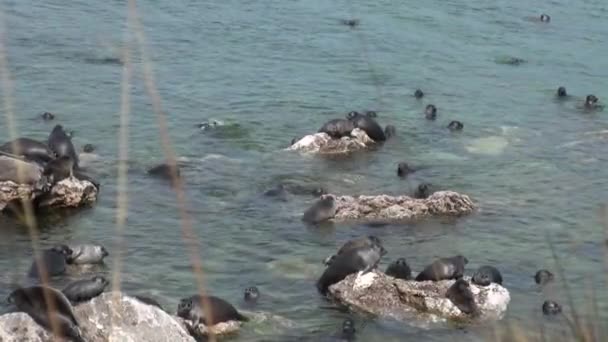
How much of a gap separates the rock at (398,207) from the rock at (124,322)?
21.1 feet

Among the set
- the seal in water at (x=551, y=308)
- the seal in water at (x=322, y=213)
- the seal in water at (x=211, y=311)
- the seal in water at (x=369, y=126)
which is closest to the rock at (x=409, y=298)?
the seal in water at (x=551, y=308)

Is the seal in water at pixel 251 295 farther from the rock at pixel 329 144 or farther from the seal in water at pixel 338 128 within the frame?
the seal in water at pixel 338 128

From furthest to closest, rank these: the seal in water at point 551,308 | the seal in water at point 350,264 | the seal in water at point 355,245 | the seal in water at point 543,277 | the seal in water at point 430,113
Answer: the seal in water at point 430,113 < the seal in water at point 543,277 < the seal in water at point 355,245 < the seal in water at point 350,264 < the seal in water at point 551,308

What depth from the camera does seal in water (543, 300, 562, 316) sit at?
Result: 1531 centimetres

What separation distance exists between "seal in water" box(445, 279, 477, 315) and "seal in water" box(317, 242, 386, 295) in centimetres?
122

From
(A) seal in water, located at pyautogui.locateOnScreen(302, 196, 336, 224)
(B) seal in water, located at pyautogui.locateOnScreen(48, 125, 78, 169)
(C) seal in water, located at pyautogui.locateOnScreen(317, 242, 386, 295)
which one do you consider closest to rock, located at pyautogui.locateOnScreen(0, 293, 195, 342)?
(C) seal in water, located at pyautogui.locateOnScreen(317, 242, 386, 295)

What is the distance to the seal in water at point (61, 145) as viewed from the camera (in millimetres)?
20344

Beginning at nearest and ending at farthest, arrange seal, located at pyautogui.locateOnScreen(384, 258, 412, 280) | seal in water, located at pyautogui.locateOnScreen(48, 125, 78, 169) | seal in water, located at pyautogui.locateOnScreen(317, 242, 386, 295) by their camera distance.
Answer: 1. seal in water, located at pyautogui.locateOnScreen(317, 242, 386, 295)
2. seal, located at pyautogui.locateOnScreen(384, 258, 412, 280)
3. seal in water, located at pyautogui.locateOnScreen(48, 125, 78, 169)

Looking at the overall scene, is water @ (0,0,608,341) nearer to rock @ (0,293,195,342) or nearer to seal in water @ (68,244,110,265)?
seal in water @ (68,244,110,265)

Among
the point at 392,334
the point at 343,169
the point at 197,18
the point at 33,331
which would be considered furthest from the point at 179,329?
the point at 197,18

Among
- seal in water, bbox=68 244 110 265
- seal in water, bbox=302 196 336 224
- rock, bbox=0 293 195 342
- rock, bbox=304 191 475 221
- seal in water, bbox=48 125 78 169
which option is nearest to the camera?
rock, bbox=0 293 195 342

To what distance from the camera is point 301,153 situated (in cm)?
2309

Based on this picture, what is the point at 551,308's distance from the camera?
15.4 metres

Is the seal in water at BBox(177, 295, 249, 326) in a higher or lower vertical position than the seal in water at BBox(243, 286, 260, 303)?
higher
